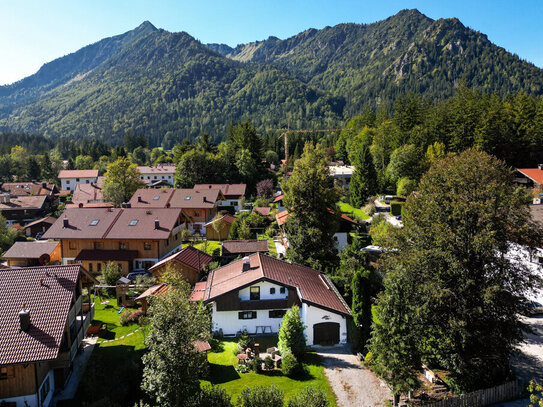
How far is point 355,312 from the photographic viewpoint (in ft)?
84.3

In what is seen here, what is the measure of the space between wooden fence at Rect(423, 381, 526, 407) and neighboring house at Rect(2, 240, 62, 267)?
4358 cm

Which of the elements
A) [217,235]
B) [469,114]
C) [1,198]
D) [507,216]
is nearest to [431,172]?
[507,216]

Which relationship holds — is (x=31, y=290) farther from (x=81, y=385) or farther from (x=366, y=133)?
(x=366, y=133)

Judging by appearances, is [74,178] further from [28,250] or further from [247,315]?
[247,315]

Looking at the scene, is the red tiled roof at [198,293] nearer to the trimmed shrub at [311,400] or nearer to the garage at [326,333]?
the garage at [326,333]

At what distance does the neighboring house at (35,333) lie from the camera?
1741cm

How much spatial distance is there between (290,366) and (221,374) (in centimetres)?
426

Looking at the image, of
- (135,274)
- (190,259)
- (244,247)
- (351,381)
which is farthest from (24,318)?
(244,247)

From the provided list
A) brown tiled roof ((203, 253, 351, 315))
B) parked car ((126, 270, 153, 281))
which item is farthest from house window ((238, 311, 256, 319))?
parked car ((126, 270, 153, 281))

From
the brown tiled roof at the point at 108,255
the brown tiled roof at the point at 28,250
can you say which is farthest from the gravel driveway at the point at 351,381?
the brown tiled roof at the point at 28,250

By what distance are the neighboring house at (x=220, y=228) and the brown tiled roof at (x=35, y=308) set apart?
1283 inches

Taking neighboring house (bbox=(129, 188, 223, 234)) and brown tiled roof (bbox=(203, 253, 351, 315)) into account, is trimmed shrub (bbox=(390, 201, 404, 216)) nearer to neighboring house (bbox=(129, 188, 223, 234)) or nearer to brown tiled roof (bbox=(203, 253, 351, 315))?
brown tiled roof (bbox=(203, 253, 351, 315))

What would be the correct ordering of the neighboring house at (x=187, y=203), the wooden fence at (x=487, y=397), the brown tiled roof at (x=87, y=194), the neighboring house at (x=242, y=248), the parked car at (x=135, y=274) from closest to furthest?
1. the wooden fence at (x=487, y=397)
2. the parked car at (x=135, y=274)
3. the neighboring house at (x=242, y=248)
4. the neighboring house at (x=187, y=203)
5. the brown tiled roof at (x=87, y=194)

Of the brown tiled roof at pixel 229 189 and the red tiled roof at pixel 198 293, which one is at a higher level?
the brown tiled roof at pixel 229 189
